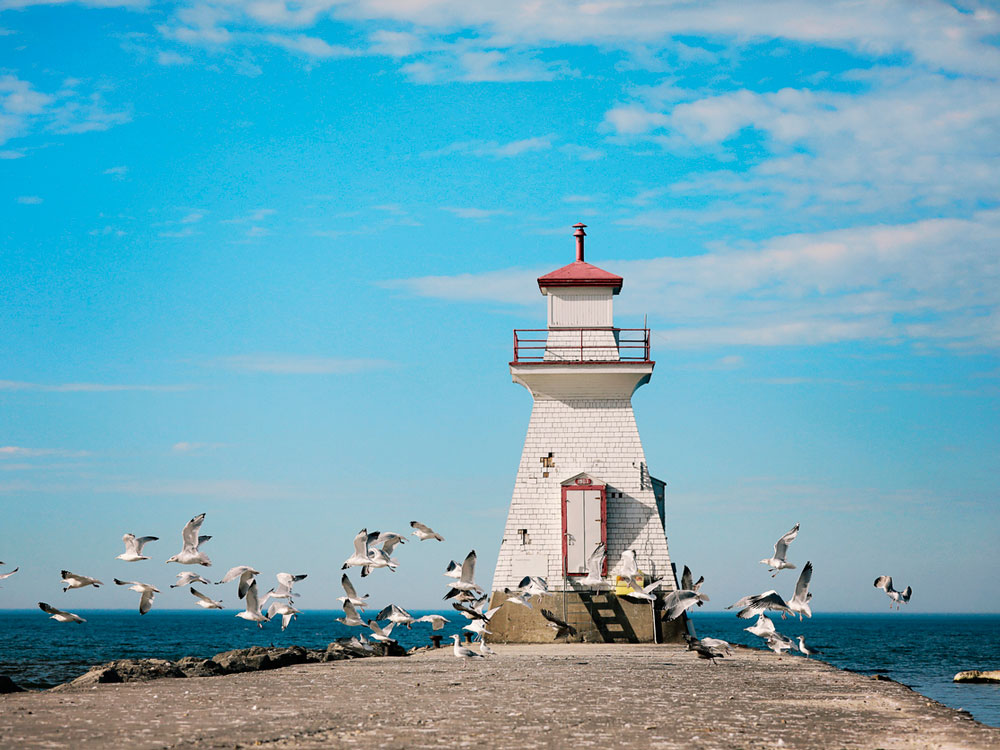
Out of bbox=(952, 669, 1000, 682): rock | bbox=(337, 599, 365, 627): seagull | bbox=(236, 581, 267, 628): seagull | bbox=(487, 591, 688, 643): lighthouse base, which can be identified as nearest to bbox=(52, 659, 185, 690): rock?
bbox=(236, 581, 267, 628): seagull

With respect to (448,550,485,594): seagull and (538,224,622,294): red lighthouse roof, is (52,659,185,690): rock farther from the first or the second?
(538,224,622,294): red lighthouse roof

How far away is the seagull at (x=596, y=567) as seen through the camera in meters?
28.1

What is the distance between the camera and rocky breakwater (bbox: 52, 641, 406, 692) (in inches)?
782

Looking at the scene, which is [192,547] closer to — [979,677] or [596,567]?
[596,567]

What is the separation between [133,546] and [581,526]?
12683 millimetres

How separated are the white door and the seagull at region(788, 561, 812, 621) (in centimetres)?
787

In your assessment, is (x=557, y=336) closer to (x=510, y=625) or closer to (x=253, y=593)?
(x=510, y=625)

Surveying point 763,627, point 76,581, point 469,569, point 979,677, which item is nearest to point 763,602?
point 763,627

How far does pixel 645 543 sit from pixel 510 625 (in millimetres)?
4260

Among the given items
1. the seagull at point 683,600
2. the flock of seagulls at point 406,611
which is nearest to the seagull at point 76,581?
the flock of seagulls at point 406,611

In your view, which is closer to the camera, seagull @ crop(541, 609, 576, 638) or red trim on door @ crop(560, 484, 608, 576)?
seagull @ crop(541, 609, 576, 638)

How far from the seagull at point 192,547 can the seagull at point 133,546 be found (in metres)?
0.56

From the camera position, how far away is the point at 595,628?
29172 millimetres

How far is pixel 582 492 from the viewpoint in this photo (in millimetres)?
29828
